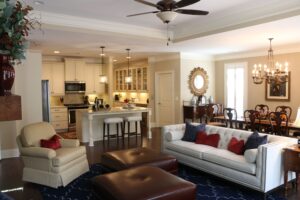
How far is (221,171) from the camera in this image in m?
3.87

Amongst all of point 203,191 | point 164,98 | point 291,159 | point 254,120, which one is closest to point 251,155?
point 291,159

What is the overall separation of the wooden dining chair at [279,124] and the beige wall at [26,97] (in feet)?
17.7

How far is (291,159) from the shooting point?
11.4 feet

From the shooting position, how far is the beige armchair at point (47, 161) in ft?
12.3

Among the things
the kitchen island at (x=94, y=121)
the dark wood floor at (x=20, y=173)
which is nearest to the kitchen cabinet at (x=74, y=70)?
the kitchen island at (x=94, y=121)

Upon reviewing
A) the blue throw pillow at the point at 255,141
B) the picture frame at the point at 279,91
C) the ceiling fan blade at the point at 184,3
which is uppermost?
the ceiling fan blade at the point at 184,3

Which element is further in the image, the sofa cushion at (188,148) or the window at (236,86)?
the window at (236,86)

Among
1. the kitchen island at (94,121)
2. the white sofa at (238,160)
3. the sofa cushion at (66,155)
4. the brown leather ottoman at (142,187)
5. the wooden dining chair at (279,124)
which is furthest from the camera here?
the kitchen island at (94,121)

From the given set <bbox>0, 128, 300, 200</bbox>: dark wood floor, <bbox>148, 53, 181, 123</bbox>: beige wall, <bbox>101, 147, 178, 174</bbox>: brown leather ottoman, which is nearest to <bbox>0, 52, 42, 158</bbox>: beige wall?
<bbox>0, 128, 300, 200</bbox>: dark wood floor

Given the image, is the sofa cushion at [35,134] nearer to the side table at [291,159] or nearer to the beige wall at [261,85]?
the side table at [291,159]

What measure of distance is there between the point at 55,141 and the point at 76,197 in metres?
1.19

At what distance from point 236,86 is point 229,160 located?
17.7 feet

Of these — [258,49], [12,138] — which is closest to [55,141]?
[12,138]

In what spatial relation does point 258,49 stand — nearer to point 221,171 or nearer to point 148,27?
point 148,27
